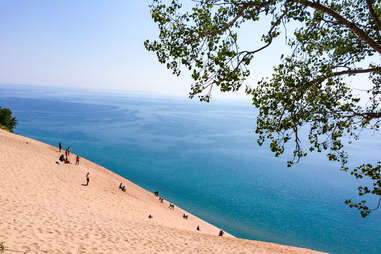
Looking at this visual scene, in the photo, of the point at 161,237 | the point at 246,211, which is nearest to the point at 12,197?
the point at 161,237

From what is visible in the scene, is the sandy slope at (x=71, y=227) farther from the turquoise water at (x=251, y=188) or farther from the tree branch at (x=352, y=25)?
the turquoise water at (x=251, y=188)

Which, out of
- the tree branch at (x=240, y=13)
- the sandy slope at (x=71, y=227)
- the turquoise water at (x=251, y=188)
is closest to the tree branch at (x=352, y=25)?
the tree branch at (x=240, y=13)

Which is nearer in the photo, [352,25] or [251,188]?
[352,25]

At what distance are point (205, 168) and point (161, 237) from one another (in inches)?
2228

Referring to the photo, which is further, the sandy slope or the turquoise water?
the turquoise water

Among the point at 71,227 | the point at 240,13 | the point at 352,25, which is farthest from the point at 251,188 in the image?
the point at 240,13

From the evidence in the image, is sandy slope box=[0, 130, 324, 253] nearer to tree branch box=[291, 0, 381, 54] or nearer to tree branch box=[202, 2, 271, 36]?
tree branch box=[202, 2, 271, 36]

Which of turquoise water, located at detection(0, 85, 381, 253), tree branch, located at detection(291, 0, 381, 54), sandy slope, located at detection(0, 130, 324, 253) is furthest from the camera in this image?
turquoise water, located at detection(0, 85, 381, 253)

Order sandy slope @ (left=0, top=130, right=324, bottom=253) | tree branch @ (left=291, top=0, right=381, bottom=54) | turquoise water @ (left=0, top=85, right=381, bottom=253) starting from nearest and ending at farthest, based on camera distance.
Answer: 1. tree branch @ (left=291, top=0, right=381, bottom=54)
2. sandy slope @ (left=0, top=130, right=324, bottom=253)
3. turquoise water @ (left=0, top=85, right=381, bottom=253)

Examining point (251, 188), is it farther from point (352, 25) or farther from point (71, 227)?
point (352, 25)

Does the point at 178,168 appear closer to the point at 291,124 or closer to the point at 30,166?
the point at 30,166

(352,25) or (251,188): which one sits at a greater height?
(352,25)

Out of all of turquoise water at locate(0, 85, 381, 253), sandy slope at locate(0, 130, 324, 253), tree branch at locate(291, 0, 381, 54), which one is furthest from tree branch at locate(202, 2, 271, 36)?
turquoise water at locate(0, 85, 381, 253)

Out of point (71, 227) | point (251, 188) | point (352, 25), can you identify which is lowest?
point (71, 227)
